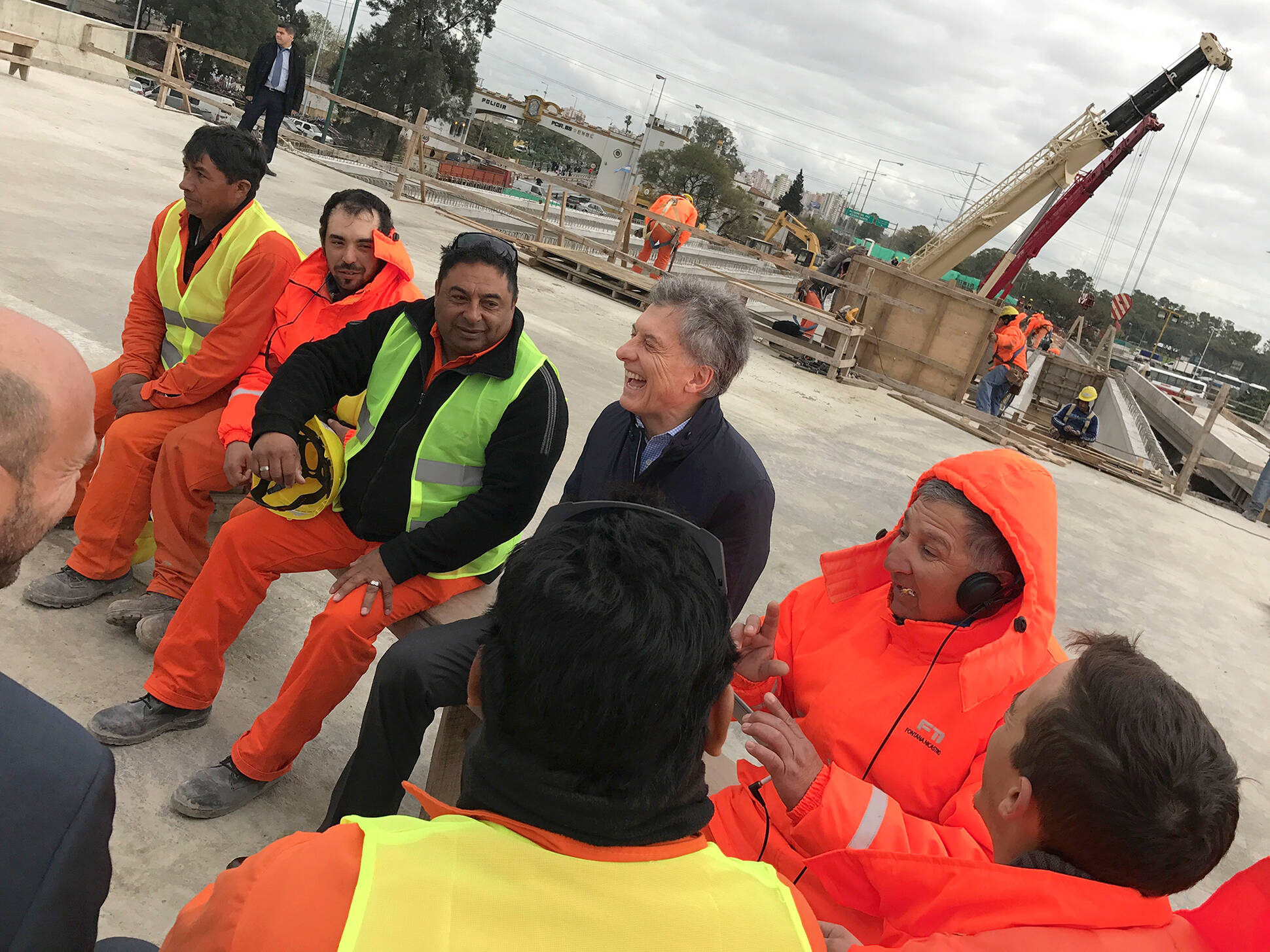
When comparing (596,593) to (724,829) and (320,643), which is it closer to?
(724,829)

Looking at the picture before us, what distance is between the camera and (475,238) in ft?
9.09

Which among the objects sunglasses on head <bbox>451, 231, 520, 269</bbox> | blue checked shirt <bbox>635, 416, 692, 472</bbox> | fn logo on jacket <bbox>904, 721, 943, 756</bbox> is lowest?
fn logo on jacket <bbox>904, 721, 943, 756</bbox>

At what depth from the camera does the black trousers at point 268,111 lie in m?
12.1

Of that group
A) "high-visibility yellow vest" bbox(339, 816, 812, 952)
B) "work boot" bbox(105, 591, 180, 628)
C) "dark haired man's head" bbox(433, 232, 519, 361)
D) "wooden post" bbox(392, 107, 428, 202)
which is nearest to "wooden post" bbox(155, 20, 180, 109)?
"wooden post" bbox(392, 107, 428, 202)

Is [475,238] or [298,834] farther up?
[475,238]

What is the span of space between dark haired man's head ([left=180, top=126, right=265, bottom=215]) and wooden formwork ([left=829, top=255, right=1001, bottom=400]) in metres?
11.0

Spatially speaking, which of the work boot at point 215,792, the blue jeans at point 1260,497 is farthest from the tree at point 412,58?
the work boot at point 215,792

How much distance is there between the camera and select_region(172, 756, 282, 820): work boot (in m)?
2.35

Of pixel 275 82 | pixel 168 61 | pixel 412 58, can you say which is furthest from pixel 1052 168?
pixel 412 58

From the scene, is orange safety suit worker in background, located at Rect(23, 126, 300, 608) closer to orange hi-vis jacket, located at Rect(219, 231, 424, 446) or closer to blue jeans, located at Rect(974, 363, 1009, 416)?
orange hi-vis jacket, located at Rect(219, 231, 424, 446)

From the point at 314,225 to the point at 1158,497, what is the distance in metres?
11.3

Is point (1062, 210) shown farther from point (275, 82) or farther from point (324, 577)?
point (324, 577)

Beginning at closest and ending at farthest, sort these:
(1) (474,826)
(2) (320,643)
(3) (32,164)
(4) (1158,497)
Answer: (1) (474,826) → (2) (320,643) → (3) (32,164) → (4) (1158,497)

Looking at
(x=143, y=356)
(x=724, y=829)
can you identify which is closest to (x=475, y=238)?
(x=143, y=356)
